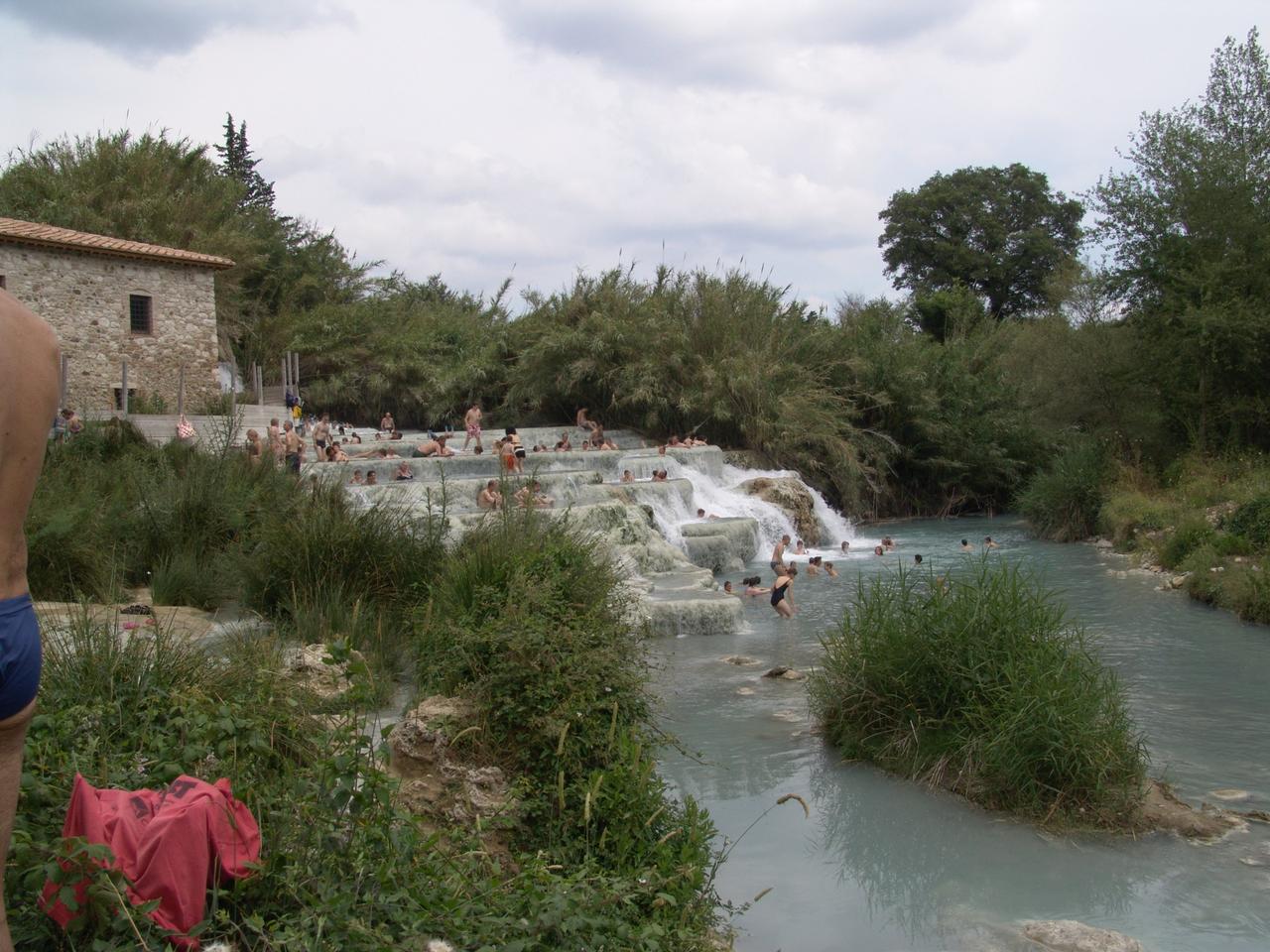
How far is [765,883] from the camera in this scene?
5.50 meters

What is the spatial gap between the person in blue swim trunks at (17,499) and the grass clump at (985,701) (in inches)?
205

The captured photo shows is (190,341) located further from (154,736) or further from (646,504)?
(154,736)

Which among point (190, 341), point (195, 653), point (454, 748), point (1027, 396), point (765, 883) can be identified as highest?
point (190, 341)

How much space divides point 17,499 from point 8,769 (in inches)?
22.4

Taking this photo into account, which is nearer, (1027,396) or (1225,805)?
(1225,805)

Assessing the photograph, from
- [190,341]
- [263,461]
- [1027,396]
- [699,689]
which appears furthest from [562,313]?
[699,689]

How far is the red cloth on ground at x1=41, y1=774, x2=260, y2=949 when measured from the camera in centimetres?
294

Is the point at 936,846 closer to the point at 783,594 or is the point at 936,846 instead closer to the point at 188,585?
the point at 188,585

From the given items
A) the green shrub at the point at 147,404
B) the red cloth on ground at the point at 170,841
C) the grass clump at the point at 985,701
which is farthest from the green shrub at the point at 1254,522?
Result: the green shrub at the point at 147,404

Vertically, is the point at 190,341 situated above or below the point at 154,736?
above

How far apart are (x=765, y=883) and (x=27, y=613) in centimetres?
418

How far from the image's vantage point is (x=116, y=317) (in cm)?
2409

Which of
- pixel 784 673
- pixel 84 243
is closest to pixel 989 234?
pixel 84 243

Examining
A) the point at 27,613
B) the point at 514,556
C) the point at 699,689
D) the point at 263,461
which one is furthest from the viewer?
the point at 263,461
